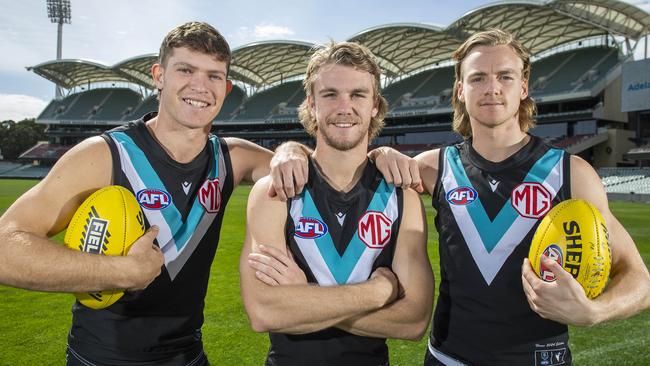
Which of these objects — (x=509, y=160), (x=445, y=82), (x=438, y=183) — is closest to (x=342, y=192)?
(x=438, y=183)

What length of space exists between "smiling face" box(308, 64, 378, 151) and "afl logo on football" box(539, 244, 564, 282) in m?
1.10

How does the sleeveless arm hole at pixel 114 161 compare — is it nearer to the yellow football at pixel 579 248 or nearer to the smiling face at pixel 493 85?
the smiling face at pixel 493 85

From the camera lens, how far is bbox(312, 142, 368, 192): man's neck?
269cm

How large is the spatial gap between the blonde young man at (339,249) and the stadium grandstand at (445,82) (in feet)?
106

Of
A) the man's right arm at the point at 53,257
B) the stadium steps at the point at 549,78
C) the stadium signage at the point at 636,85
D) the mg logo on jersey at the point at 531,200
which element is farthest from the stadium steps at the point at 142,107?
the mg logo on jersey at the point at 531,200

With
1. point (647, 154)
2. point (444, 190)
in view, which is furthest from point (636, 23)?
point (444, 190)

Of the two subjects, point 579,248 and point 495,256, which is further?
point 495,256

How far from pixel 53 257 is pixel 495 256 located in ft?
7.15

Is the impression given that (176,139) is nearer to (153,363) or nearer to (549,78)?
(153,363)

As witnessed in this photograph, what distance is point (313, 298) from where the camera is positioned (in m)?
2.29

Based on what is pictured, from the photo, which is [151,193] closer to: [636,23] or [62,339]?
[62,339]

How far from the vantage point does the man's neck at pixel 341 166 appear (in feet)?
8.82

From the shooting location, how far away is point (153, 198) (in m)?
2.76

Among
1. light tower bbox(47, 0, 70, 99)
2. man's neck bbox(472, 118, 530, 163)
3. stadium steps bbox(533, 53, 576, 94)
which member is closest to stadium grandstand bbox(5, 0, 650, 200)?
stadium steps bbox(533, 53, 576, 94)
